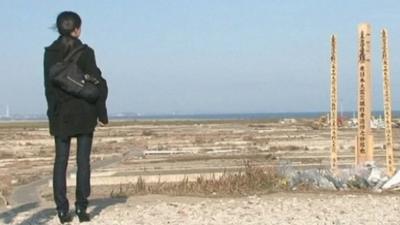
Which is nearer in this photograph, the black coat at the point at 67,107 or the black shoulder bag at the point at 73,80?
the black shoulder bag at the point at 73,80

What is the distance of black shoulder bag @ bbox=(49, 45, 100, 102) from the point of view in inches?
316

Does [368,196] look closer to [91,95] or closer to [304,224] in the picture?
[304,224]

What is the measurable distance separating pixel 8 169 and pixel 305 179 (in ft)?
70.7

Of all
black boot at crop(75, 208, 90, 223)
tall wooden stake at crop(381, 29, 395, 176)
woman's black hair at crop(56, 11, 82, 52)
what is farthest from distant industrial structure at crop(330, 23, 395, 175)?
woman's black hair at crop(56, 11, 82, 52)

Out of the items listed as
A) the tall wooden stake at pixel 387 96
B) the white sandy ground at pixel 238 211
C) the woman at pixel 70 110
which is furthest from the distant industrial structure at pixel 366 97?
the woman at pixel 70 110

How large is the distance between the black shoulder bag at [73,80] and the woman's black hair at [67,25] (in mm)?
179

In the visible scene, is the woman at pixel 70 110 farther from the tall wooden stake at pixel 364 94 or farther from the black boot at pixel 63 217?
the tall wooden stake at pixel 364 94

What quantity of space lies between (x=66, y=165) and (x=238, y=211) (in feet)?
8.14

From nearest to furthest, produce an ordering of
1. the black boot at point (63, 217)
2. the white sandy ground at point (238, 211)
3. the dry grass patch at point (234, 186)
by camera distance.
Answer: the black boot at point (63, 217), the white sandy ground at point (238, 211), the dry grass patch at point (234, 186)

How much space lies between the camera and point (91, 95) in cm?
812

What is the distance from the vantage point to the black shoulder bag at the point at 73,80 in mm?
8016

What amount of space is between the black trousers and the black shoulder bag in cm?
51

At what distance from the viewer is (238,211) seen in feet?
31.9

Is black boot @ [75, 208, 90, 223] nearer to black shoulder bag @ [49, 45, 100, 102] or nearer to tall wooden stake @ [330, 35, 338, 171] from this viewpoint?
black shoulder bag @ [49, 45, 100, 102]
